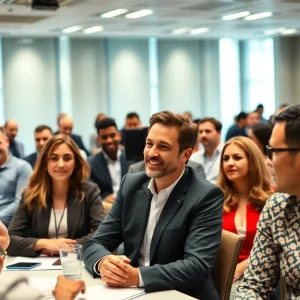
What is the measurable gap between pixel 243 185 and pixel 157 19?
31.2ft

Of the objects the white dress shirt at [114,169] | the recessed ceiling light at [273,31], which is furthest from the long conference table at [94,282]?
the recessed ceiling light at [273,31]

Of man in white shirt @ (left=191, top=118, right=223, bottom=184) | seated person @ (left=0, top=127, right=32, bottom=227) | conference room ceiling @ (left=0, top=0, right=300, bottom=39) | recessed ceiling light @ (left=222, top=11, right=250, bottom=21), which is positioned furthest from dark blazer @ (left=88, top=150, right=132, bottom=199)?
recessed ceiling light @ (left=222, top=11, right=250, bottom=21)

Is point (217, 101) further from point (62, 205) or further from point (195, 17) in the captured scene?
point (62, 205)

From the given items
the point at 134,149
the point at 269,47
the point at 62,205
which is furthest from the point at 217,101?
the point at 62,205

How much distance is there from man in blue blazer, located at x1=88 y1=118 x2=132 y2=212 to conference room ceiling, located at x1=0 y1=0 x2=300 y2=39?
420 cm

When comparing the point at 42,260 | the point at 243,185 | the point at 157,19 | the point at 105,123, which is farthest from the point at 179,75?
the point at 42,260

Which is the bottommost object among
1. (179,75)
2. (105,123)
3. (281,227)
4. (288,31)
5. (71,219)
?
(71,219)

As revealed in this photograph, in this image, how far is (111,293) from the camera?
8.79 ft

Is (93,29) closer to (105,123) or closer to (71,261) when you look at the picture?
(105,123)

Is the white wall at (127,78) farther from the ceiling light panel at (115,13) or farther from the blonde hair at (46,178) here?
the blonde hair at (46,178)

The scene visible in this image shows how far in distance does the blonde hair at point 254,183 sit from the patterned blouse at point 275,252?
1.52m

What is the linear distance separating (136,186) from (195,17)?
33.6 feet

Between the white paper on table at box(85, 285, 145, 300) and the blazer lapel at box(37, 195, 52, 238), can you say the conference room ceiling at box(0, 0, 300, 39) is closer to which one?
the blazer lapel at box(37, 195, 52, 238)

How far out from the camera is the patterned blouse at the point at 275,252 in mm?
2295
